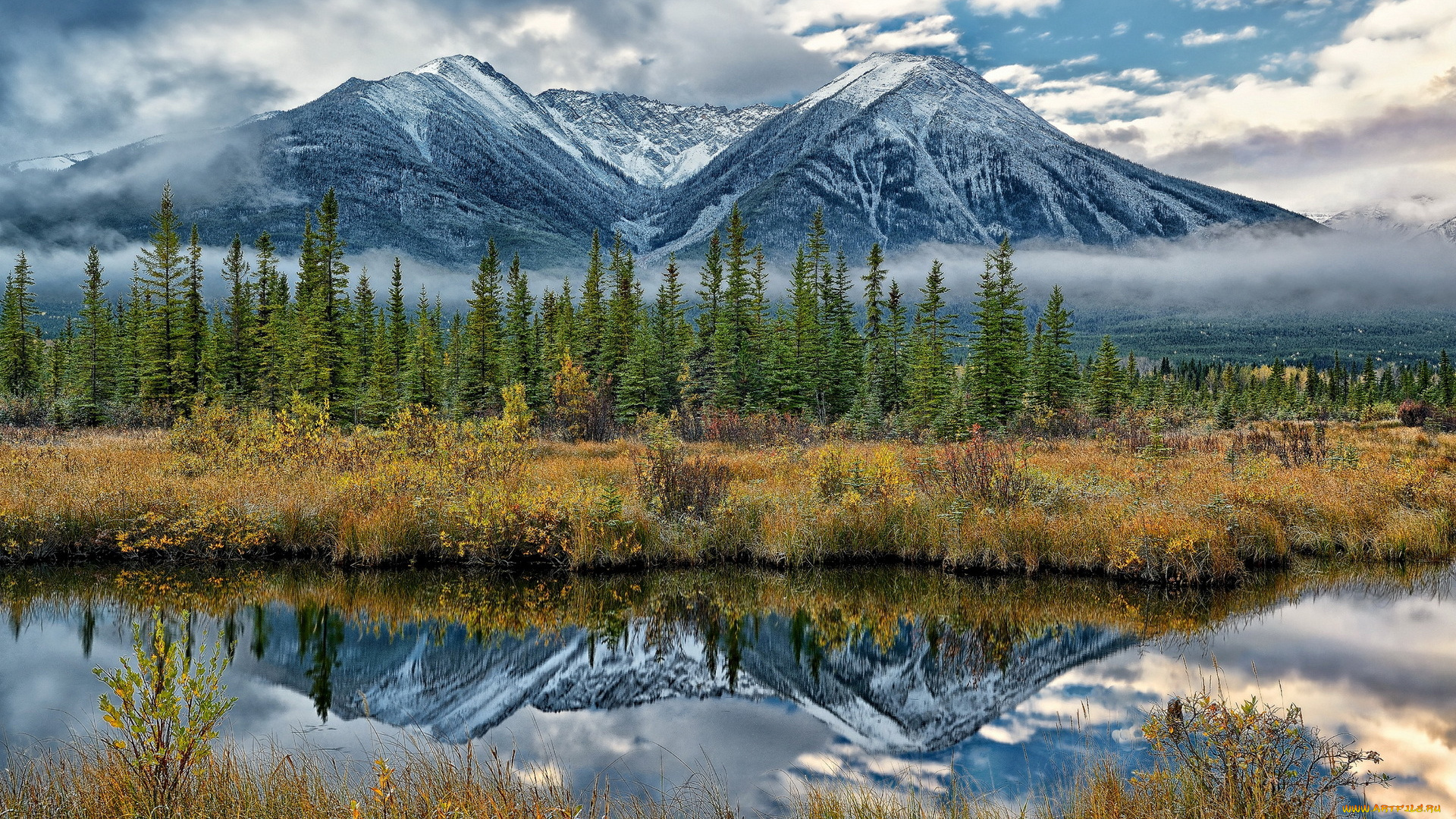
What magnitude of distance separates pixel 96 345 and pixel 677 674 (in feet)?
213

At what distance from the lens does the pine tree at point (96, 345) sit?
53000mm

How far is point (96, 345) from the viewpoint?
185 ft

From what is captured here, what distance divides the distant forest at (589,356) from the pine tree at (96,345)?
0.77 feet

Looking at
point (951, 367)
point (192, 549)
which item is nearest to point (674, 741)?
point (192, 549)

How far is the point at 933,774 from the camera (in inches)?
297

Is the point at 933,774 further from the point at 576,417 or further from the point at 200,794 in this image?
the point at 576,417

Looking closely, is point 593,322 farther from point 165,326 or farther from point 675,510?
point 675,510

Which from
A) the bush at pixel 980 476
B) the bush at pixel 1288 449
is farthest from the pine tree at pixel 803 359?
the bush at pixel 980 476

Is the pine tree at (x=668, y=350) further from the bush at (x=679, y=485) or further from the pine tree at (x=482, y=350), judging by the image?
the bush at (x=679, y=485)

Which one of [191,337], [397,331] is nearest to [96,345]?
[191,337]

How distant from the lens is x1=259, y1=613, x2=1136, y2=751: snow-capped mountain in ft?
29.7

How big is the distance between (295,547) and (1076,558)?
15.3 meters

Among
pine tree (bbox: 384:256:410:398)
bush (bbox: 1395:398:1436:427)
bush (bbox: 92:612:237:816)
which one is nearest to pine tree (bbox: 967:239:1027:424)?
bush (bbox: 1395:398:1436:427)

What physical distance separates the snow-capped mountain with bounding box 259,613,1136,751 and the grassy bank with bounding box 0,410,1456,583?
3234 millimetres
